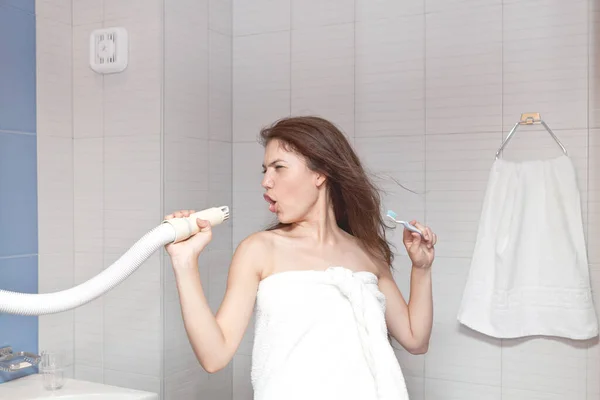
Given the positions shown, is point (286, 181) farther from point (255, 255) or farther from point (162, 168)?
point (162, 168)

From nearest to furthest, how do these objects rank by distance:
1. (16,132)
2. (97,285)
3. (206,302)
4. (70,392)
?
(97,285)
(206,302)
(70,392)
(16,132)

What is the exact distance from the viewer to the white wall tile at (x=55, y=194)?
223 cm

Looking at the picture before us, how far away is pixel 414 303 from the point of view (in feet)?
6.03

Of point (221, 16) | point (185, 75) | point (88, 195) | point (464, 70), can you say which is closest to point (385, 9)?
point (464, 70)

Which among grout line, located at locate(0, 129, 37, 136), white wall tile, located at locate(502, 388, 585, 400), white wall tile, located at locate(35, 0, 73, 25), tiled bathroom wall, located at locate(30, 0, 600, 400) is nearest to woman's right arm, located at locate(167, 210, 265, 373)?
tiled bathroom wall, located at locate(30, 0, 600, 400)

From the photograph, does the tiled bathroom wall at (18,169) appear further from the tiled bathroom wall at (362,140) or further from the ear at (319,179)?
the ear at (319,179)

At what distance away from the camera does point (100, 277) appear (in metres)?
1.37

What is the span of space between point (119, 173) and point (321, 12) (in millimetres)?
936

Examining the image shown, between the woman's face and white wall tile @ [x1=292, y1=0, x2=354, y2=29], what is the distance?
0.94 metres

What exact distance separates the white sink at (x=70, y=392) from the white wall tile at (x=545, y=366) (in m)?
1.13

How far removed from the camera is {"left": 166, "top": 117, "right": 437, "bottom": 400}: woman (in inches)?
58.1

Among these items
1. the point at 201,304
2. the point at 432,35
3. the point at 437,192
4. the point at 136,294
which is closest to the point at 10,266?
the point at 136,294

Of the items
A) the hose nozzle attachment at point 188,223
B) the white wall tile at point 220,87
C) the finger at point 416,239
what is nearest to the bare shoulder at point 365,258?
the finger at point 416,239

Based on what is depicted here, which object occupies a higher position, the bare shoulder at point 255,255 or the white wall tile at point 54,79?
the white wall tile at point 54,79
